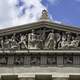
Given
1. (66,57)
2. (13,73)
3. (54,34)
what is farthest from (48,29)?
(13,73)

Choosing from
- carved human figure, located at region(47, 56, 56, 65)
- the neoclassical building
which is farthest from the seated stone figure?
carved human figure, located at region(47, 56, 56, 65)

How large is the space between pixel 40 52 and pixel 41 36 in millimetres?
948

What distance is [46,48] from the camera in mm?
18266

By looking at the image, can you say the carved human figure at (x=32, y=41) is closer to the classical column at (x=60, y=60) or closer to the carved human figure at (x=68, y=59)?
the classical column at (x=60, y=60)

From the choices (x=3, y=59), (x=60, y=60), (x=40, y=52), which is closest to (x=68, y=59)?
(x=60, y=60)

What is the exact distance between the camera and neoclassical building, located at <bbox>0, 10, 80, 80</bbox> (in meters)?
17.9

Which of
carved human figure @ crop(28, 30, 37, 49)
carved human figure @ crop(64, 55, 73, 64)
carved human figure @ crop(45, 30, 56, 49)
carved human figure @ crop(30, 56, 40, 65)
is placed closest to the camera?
carved human figure @ crop(64, 55, 73, 64)

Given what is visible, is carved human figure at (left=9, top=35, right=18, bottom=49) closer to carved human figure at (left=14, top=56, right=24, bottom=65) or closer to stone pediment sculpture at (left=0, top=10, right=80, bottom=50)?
stone pediment sculpture at (left=0, top=10, right=80, bottom=50)

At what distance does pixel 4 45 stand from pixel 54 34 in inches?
112

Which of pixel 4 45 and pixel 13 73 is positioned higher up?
pixel 4 45

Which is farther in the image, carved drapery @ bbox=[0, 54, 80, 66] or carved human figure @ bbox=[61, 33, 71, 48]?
carved human figure @ bbox=[61, 33, 71, 48]

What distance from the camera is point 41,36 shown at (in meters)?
18.5

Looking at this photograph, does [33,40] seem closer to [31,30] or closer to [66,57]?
[31,30]

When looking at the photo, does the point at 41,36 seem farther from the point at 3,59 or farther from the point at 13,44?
the point at 3,59
